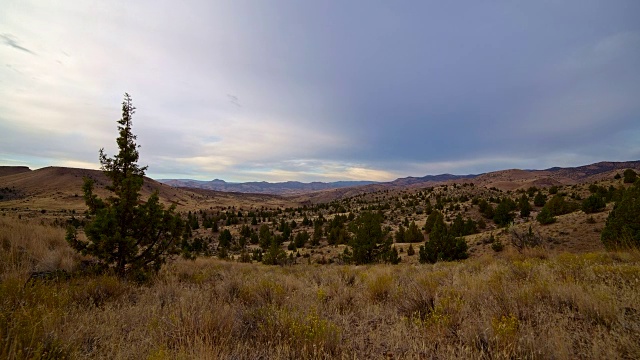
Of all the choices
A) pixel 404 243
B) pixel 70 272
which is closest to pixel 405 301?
pixel 70 272

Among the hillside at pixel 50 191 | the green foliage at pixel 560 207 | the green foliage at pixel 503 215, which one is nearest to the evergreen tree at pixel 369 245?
the green foliage at pixel 503 215

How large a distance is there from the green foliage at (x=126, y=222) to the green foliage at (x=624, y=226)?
55.9 feet

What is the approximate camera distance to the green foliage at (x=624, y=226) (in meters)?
11.8

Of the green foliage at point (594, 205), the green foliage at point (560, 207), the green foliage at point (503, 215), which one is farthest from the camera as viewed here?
the green foliage at point (503, 215)

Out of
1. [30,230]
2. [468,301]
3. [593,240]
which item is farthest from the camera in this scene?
[593,240]

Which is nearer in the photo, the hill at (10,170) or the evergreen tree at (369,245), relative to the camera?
the evergreen tree at (369,245)

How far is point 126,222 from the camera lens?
23.1 feet

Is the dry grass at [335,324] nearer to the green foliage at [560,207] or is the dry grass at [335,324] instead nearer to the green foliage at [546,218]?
the green foliage at [546,218]

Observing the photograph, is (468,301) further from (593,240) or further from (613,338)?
(593,240)

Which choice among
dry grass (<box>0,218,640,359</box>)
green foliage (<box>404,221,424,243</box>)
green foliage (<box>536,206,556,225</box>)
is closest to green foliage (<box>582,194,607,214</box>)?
green foliage (<box>536,206,556,225</box>)

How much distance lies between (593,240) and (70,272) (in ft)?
79.1

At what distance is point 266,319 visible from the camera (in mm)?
3932

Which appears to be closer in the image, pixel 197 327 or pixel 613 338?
pixel 613 338

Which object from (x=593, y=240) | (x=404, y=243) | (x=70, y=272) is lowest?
(x=404, y=243)
